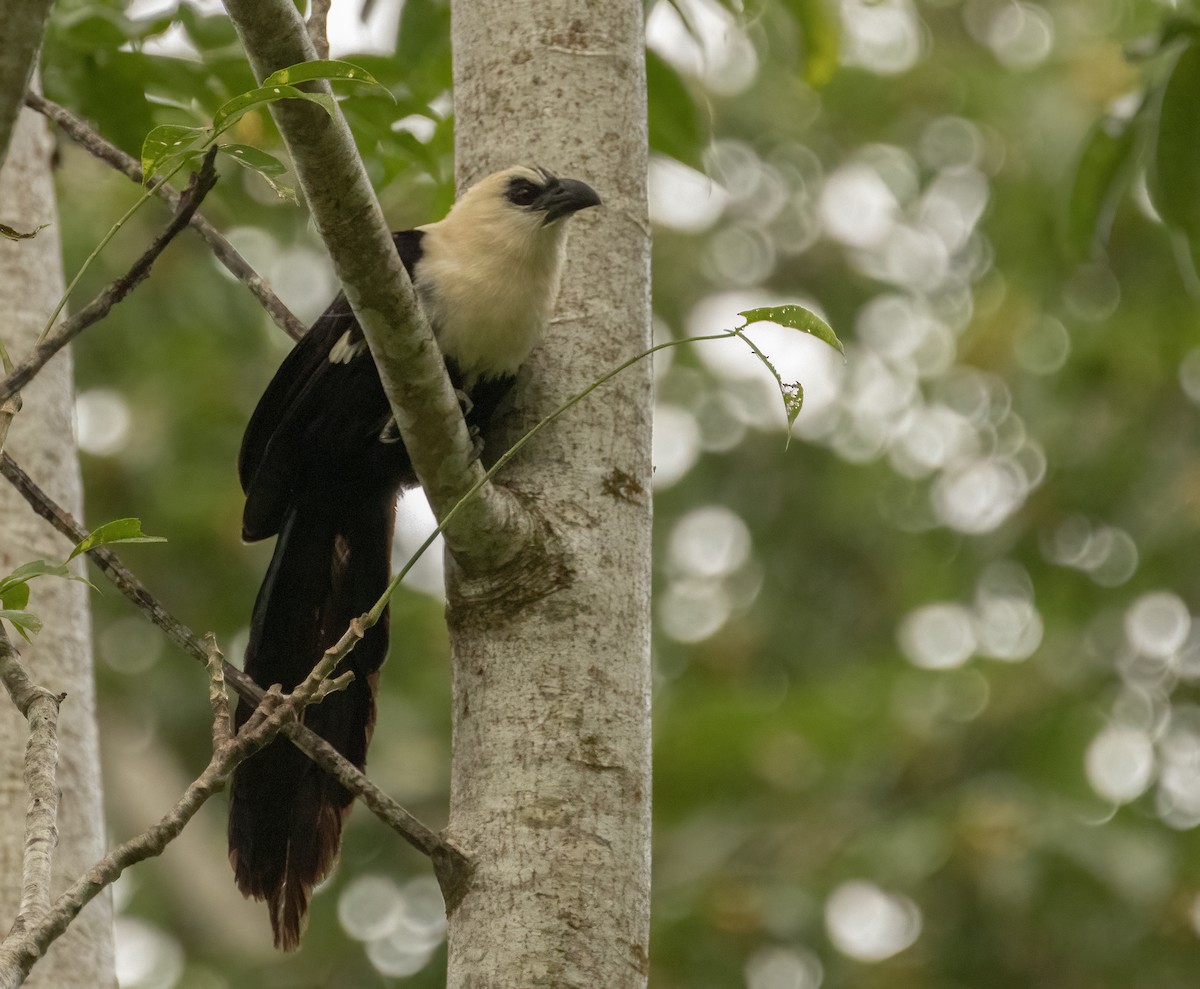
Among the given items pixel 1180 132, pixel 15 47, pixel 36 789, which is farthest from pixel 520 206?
pixel 15 47

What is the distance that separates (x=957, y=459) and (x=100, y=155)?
280 inches

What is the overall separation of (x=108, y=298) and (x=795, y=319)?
2.86 ft

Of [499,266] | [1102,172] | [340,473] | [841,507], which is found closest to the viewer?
[499,266]

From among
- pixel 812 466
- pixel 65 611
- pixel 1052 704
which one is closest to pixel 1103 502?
pixel 1052 704

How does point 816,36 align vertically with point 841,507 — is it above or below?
below

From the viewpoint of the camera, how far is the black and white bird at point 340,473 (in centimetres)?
278

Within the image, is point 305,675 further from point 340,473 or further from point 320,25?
point 320,25

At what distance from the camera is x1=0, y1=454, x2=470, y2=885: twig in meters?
2.13

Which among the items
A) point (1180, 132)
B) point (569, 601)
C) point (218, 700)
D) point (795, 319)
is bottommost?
point (218, 700)

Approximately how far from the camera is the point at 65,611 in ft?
9.89

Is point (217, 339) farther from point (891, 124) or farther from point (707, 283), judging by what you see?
point (891, 124)

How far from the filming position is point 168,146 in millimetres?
1932

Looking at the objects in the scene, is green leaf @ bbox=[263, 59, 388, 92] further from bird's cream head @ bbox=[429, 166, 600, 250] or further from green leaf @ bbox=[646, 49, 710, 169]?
Result: green leaf @ bbox=[646, 49, 710, 169]

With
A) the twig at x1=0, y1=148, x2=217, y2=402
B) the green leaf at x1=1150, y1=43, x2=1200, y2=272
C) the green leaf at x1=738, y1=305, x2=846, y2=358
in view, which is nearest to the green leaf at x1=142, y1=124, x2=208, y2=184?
the twig at x1=0, y1=148, x2=217, y2=402
